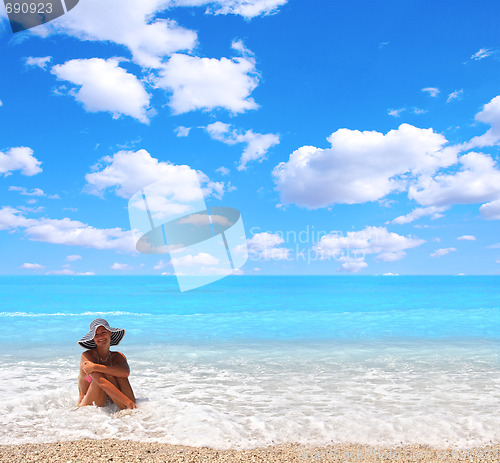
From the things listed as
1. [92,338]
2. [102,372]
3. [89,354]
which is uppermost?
[92,338]

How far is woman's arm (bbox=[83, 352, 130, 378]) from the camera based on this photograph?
4.41 meters

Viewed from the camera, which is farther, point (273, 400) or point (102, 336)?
point (273, 400)

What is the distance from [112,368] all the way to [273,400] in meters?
2.24

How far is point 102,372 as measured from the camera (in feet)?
14.7

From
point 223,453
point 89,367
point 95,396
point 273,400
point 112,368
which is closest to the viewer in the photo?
point 223,453

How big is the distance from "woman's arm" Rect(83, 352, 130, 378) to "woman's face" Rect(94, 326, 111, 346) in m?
0.23

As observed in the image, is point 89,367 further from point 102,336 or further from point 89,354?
point 102,336

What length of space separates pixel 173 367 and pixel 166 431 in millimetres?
3358

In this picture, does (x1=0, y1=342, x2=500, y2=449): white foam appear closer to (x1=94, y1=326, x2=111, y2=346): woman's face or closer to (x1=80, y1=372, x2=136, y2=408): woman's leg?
(x1=80, y1=372, x2=136, y2=408): woman's leg

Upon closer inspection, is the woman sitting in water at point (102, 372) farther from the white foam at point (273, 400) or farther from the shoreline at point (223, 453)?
the shoreline at point (223, 453)

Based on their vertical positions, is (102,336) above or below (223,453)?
above

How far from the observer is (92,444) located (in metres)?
3.74

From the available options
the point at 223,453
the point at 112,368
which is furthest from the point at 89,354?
the point at 223,453

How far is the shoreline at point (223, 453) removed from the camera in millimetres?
3407
